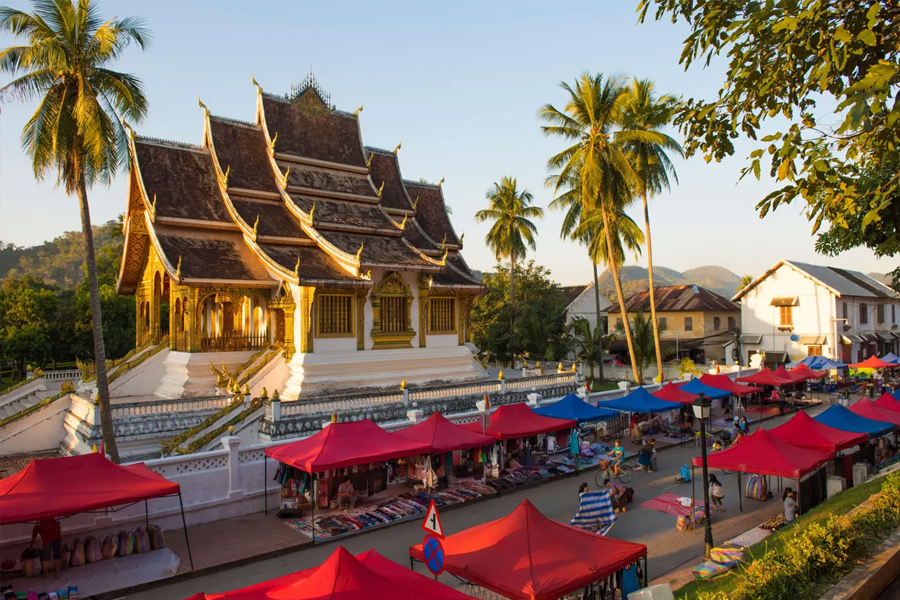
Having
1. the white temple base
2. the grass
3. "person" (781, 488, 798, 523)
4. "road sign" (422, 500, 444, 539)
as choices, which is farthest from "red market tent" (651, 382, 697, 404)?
"road sign" (422, 500, 444, 539)

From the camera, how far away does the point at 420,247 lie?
25.1 meters

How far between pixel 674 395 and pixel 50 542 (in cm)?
1727

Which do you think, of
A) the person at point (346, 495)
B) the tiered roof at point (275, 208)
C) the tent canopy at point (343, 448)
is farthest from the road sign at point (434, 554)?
the tiered roof at point (275, 208)

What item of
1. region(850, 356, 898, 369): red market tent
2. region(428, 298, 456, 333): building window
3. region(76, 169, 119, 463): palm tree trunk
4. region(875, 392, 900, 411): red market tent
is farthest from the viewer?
region(850, 356, 898, 369): red market tent

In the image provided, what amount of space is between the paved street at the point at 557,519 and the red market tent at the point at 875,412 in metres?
3.95

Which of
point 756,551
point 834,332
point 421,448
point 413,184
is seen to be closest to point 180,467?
point 421,448

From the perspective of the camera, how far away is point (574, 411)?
17.1m

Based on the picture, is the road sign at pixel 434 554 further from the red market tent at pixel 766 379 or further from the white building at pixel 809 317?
the white building at pixel 809 317

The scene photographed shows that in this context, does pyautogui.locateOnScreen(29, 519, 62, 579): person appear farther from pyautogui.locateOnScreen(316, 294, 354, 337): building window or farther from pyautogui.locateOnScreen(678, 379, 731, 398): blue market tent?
pyautogui.locateOnScreen(678, 379, 731, 398): blue market tent

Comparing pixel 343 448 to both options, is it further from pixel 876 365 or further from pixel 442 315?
pixel 876 365

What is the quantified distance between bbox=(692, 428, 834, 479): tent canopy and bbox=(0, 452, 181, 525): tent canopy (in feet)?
33.7

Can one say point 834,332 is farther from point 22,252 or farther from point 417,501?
point 22,252

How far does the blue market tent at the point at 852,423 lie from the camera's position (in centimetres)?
1481

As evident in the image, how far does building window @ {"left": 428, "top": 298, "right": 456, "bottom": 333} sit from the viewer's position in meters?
24.1
